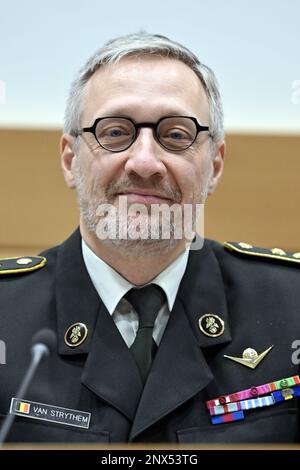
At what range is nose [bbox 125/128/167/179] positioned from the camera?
1.09 metres

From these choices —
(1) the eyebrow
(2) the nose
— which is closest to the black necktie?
(2) the nose

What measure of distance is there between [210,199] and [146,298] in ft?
2.46

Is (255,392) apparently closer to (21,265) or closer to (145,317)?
(145,317)

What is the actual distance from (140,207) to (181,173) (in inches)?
4.5

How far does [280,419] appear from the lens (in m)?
1.06

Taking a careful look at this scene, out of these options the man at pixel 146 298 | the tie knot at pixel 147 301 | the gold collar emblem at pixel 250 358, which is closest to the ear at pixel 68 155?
the man at pixel 146 298

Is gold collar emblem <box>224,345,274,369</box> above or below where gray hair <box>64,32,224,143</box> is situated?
below

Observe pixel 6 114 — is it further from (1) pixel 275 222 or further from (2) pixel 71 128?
(1) pixel 275 222

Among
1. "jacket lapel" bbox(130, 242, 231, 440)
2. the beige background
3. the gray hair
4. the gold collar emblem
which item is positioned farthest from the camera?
the beige background

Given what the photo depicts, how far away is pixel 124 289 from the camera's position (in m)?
1.16

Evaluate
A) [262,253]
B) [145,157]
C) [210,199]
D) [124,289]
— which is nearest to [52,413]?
[124,289]

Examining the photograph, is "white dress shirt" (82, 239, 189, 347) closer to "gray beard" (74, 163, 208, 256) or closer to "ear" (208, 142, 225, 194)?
"gray beard" (74, 163, 208, 256)

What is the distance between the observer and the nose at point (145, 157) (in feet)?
3.58

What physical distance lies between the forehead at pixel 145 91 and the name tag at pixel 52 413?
594mm
